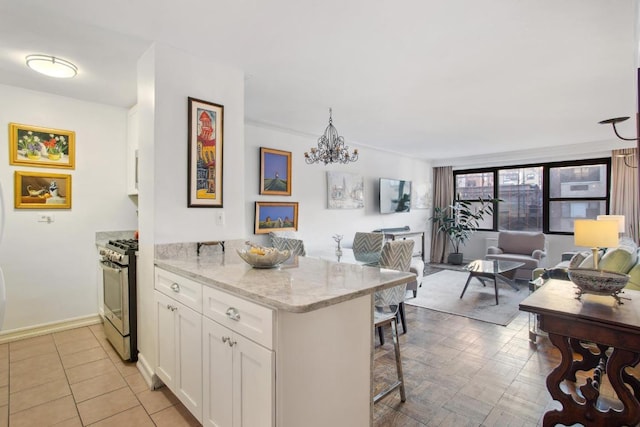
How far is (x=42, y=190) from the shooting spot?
318cm

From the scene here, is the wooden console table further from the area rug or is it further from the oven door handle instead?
the oven door handle

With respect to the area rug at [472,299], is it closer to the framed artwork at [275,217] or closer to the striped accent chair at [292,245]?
the striped accent chair at [292,245]

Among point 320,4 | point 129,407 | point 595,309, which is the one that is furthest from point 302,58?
point 129,407

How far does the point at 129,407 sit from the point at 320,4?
272cm

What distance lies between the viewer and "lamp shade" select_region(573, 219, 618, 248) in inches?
78.4

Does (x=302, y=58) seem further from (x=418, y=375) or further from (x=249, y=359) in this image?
(x=418, y=375)

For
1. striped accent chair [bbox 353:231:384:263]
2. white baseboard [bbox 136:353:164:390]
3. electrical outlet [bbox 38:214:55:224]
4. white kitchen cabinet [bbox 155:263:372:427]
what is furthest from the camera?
striped accent chair [bbox 353:231:384:263]

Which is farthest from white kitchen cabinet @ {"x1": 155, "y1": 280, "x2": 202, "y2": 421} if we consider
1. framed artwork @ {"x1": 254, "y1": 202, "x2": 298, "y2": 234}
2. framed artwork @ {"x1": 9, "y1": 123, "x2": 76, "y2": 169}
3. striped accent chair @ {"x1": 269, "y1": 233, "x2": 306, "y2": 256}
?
framed artwork @ {"x1": 254, "y1": 202, "x2": 298, "y2": 234}

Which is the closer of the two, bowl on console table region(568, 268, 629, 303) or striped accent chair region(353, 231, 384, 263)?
bowl on console table region(568, 268, 629, 303)

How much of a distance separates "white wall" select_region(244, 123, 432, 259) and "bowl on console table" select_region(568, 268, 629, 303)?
336cm

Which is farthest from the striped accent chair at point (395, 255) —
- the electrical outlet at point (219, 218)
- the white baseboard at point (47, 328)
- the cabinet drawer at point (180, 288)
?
the white baseboard at point (47, 328)

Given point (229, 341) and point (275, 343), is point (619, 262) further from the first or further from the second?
point (229, 341)

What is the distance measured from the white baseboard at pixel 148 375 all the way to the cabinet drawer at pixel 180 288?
62 cm

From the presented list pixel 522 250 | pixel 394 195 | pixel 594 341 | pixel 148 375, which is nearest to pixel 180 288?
pixel 148 375
